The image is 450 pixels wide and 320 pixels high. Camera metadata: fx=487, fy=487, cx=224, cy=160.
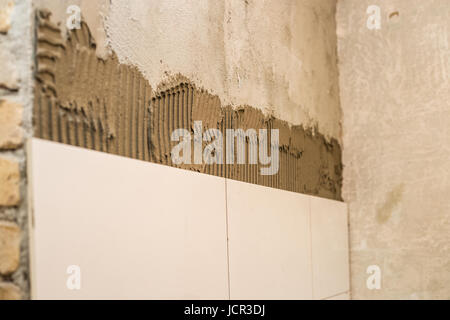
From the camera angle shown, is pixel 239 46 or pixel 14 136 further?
Result: pixel 239 46

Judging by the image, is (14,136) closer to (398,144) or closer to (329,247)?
(329,247)

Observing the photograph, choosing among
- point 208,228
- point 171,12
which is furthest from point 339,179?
point 171,12

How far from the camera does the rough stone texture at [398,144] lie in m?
2.30

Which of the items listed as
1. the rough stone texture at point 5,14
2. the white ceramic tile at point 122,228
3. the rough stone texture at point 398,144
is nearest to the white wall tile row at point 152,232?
the white ceramic tile at point 122,228

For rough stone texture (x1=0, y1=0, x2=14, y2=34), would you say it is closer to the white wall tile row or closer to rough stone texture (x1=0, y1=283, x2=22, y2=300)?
the white wall tile row

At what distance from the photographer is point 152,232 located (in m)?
1.12

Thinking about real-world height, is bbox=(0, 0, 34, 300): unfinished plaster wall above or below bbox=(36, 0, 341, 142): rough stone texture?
below

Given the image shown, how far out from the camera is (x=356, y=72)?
2.56m

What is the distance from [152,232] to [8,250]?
35 cm

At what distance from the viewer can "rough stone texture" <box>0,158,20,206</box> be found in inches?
33.4

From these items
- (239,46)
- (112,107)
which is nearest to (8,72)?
(112,107)

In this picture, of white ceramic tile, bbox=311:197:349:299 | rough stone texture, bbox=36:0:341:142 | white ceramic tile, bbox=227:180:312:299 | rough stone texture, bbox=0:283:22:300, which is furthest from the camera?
white ceramic tile, bbox=311:197:349:299

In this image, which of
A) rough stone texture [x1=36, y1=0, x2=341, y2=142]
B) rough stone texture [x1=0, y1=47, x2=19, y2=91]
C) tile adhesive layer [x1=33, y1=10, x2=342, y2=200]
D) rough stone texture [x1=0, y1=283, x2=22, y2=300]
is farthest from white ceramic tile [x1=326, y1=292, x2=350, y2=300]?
rough stone texture [x1=0, y1=47, x2=19, y2=91]

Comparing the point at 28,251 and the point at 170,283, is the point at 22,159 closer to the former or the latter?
the point at 28,251
